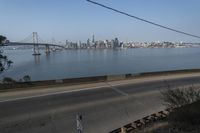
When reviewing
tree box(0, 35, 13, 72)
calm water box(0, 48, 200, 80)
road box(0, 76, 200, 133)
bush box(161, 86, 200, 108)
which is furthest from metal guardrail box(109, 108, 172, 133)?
calm water box(0, 48, 200, 80)

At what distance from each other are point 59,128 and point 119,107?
13.2 feet

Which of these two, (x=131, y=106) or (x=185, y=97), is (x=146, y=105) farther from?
(x=185, y=97)

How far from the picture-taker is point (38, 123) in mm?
10406

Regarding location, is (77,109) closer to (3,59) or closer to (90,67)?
(3,59)

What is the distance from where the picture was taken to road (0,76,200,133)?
401 inches

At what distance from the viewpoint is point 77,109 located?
12617 millimetres

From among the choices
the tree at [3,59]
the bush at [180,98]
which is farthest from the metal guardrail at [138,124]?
the tree at [3,59]

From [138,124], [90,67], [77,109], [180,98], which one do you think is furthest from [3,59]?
[90,67]

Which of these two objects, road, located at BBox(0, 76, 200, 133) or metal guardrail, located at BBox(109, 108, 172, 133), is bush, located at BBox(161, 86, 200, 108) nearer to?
metal guardrail, located at BBox(109, 108, 172, 133)

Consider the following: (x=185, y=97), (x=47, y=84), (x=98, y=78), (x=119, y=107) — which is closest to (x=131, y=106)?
(x=119, y=107)

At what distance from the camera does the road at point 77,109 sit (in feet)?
33.4

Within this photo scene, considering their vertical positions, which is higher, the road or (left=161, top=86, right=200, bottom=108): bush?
(left=161, top=86, right=200, bottom=108): bush

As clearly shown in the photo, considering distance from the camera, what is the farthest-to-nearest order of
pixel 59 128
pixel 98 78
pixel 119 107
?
1. pixel 98 78
2. pixel 119 107
3. pixel 59 128

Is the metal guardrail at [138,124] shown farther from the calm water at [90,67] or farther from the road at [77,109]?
the calm water at [90,67]
